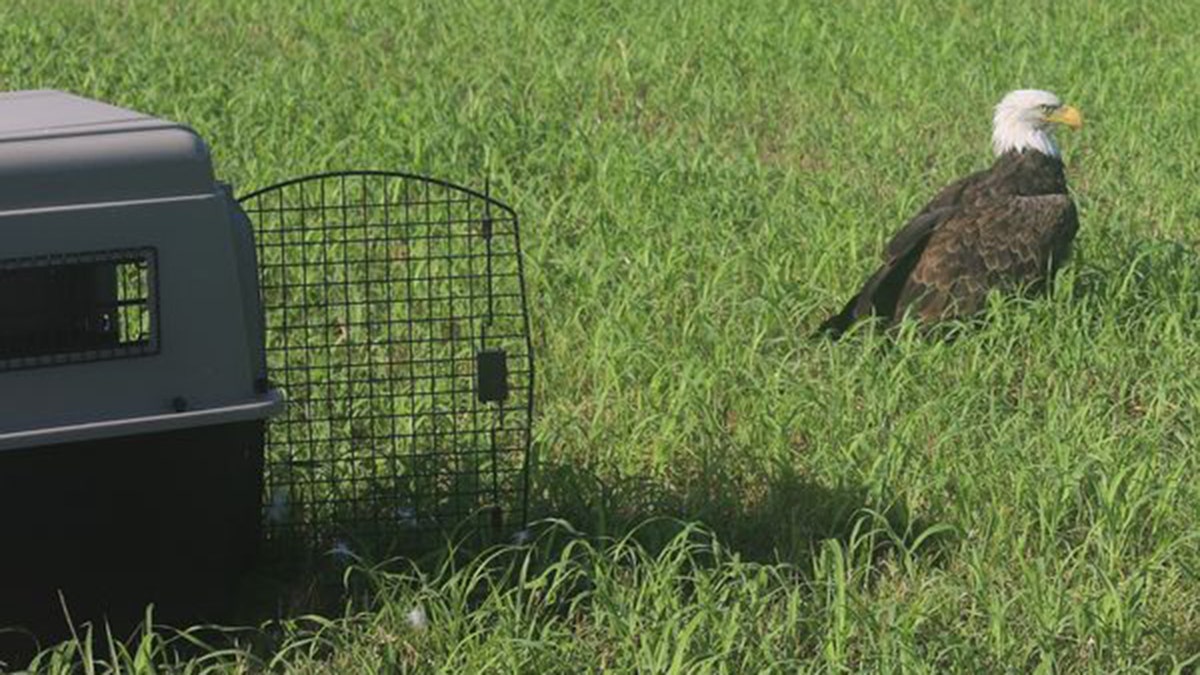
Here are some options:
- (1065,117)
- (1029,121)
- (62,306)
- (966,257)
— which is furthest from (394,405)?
(1065,117)

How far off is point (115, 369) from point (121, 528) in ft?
1.08

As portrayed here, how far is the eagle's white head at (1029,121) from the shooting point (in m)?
7.08

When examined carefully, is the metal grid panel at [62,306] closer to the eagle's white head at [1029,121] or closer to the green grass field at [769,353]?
the green grass field at [769,353]

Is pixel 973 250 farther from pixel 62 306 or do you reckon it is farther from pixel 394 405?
pixel 62 306

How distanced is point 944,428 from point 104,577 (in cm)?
246

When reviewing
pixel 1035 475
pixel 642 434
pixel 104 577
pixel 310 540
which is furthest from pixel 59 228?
pixel 1035 475

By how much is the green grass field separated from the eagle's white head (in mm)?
448

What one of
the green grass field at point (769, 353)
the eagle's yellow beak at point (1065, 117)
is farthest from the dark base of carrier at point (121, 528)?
the eagle's yellow beak at point (1065, 117)

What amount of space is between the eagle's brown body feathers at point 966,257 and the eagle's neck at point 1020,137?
0.26 meters

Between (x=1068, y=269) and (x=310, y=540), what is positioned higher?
(x=1068, y=269)

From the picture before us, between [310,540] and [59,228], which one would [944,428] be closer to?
[310,540]

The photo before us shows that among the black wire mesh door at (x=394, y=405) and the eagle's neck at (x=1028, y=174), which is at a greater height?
the eagle's neck at (x=1028, y=174)

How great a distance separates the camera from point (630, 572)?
4.62 meters

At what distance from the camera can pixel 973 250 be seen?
6590 millimetres
